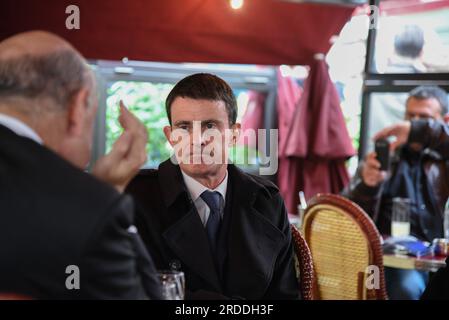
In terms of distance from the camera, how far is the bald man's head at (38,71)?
1036mm

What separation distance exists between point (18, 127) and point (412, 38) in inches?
165

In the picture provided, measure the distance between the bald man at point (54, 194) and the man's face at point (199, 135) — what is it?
70 centimetres

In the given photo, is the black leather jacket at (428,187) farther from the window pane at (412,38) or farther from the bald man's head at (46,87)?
the bald man's head at (46,87)

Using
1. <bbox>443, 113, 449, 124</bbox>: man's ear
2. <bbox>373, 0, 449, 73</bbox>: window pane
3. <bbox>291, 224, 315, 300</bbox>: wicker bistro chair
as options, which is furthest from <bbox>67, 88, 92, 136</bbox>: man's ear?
<bbox>373, 0, 449, 73</bbox>: window pane

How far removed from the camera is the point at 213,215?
1.79 metres

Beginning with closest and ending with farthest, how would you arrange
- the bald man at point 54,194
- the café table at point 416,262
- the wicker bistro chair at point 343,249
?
the bald man at point 54,194 → the wicker bistro chair at point 343,249 → the café table at point 416,262

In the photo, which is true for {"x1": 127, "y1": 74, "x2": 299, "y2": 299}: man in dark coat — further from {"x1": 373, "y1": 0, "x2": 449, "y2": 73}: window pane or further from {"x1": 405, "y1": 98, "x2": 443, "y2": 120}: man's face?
{"x1": 373, "y1": 0, "x2": 449, "y2": 73}: window pane

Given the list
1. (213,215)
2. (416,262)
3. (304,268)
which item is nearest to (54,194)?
(213,215)

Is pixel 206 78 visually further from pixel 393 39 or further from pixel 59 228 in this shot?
pixel 393 39

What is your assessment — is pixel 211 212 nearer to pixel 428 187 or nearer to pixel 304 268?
pixel 304 268

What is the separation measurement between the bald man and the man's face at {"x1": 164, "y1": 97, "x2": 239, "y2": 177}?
699 millimetres

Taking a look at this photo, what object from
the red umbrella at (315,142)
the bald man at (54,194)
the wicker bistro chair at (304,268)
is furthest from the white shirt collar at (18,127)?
the red umbrella at (315,142)

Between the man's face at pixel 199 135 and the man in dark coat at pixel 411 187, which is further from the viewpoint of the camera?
the man in dark coat at pixel 411 187

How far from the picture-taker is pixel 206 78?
1.86m
